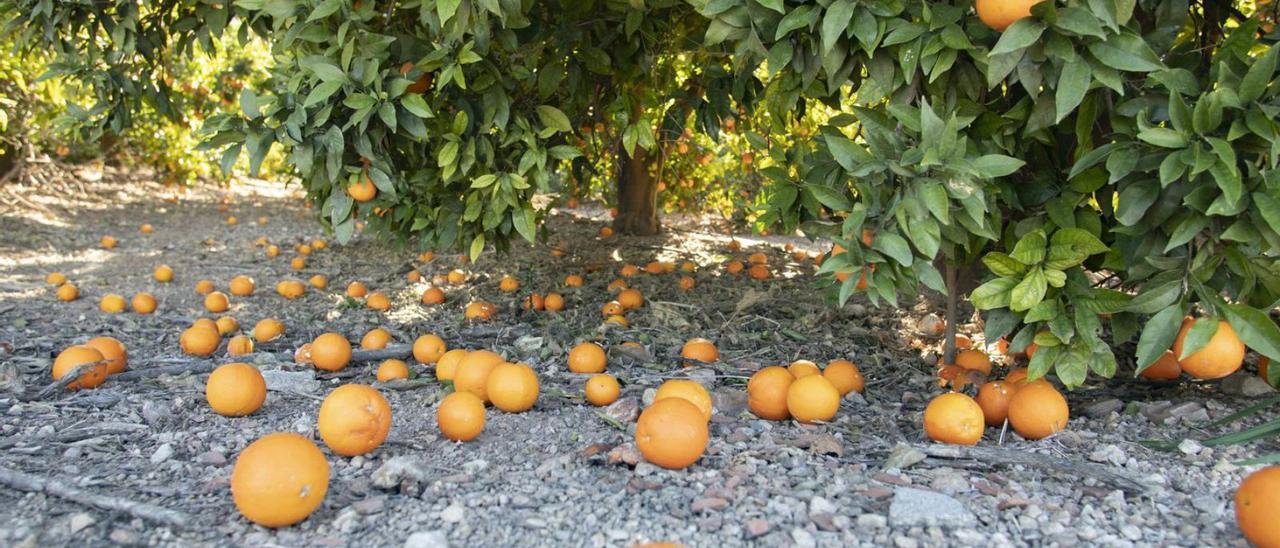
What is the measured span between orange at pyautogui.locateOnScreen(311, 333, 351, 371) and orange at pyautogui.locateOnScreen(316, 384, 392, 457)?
130cm

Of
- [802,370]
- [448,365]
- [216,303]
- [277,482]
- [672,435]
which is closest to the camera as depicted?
[277,482]

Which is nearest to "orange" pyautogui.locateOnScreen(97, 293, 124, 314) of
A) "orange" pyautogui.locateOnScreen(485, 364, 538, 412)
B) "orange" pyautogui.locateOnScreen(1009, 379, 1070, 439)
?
"orange" pyautogui.locateOnScreen(485, 364, 538, 412)

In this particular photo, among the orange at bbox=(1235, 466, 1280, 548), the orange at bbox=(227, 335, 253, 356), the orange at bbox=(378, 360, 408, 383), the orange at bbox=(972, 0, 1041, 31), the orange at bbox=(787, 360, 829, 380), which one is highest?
the orange at bbox=(972, 0, 1041, 31)

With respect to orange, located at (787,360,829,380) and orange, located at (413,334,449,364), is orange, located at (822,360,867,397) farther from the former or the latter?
orange, located at (413,334,449,364)

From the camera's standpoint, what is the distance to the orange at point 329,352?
412 centimetres

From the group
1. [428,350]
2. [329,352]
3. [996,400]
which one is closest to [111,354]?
[329,352]

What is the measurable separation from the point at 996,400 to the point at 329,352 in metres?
2.81

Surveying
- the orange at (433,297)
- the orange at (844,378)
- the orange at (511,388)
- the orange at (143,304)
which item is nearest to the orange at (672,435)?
the orange at (511,388)

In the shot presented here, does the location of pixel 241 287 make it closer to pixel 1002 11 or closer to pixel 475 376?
pixel 475 376

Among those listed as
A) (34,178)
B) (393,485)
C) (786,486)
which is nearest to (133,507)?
(393,485)

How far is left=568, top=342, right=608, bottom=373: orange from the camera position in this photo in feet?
13.4

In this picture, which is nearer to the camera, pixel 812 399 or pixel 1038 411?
pixel 1038 411

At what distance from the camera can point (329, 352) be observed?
13.5 feet

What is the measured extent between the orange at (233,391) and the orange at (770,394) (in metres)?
1.87
